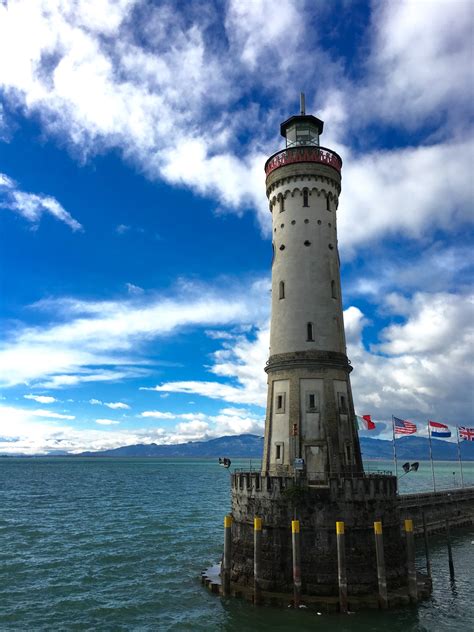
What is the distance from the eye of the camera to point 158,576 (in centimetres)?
3659

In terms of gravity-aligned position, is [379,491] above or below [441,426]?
below

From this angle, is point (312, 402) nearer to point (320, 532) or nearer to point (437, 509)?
point (320, 532)

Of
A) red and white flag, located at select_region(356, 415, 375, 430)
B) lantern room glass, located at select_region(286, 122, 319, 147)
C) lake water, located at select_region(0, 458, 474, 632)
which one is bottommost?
lake water, located at select_region(0, 458, 474, 632)

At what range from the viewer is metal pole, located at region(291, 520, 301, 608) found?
2656cm

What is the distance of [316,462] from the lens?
33.0 meters

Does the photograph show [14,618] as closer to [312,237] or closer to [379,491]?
[379,491]

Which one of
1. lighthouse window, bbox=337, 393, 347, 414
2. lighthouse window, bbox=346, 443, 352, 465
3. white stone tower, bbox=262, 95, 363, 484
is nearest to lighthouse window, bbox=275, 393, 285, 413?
white stone tower, bbox=262, 95, 363, 484

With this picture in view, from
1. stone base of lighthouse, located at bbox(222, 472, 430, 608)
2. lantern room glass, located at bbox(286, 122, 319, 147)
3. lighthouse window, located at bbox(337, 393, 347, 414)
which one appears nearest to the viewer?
stone base of lighthouse, located at bbox(222, 472, 430, 608)

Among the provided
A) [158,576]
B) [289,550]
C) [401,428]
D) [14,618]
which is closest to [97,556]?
[158,576]

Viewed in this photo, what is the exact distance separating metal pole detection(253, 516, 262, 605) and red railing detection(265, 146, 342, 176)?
87.7 feet

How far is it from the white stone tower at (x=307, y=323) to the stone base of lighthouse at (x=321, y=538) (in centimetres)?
241

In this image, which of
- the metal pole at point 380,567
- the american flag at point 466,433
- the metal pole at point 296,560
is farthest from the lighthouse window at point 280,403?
the american flag at point 466,433

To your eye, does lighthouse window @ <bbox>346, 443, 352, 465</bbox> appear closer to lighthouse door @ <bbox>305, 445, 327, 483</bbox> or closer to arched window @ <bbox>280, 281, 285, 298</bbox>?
lighthouse door @ <bbox>305, 445, 327, 483</bbox>

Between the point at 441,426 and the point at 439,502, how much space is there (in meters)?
9.97
